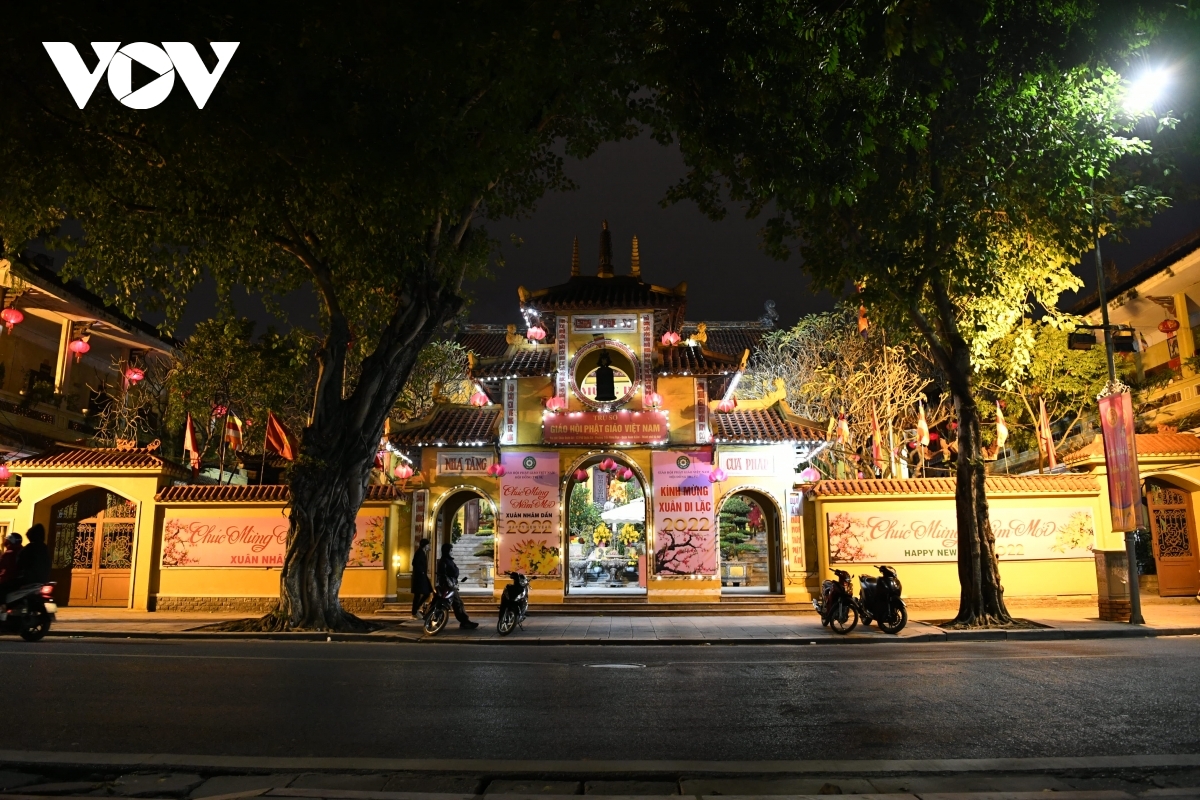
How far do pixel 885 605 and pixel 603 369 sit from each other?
9.46 meters

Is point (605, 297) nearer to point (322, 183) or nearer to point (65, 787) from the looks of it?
point (322, 183)

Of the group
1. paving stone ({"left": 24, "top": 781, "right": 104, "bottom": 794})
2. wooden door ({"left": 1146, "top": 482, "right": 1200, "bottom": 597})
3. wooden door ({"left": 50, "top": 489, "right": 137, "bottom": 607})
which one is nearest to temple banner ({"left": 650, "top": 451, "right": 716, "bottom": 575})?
wooden door ({"left": 1146, "top": 482, "right": 1200, "bottom": 597})

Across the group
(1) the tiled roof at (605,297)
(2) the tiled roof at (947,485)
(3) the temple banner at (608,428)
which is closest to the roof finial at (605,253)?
(1) the tiled roof at (605,297)

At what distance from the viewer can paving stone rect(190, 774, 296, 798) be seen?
4441 mm

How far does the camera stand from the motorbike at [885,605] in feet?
44.5

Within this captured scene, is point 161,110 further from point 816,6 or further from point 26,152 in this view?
point 816,6

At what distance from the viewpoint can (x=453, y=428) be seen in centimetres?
2003

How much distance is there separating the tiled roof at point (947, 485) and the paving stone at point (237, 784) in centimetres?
1557

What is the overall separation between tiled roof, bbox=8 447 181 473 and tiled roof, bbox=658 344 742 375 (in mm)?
12952

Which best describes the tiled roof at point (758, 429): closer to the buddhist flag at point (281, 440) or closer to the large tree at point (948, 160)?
the large tree at point (948, 160)

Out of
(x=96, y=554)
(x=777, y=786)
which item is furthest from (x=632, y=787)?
(x=96, y=554)

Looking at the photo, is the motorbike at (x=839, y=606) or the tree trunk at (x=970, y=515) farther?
the tree trunk at (x=970, y=515)

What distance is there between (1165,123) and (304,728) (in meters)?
14.1

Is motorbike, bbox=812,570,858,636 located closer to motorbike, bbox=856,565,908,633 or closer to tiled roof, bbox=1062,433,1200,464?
motorbike, bbox=856,565,908,633
